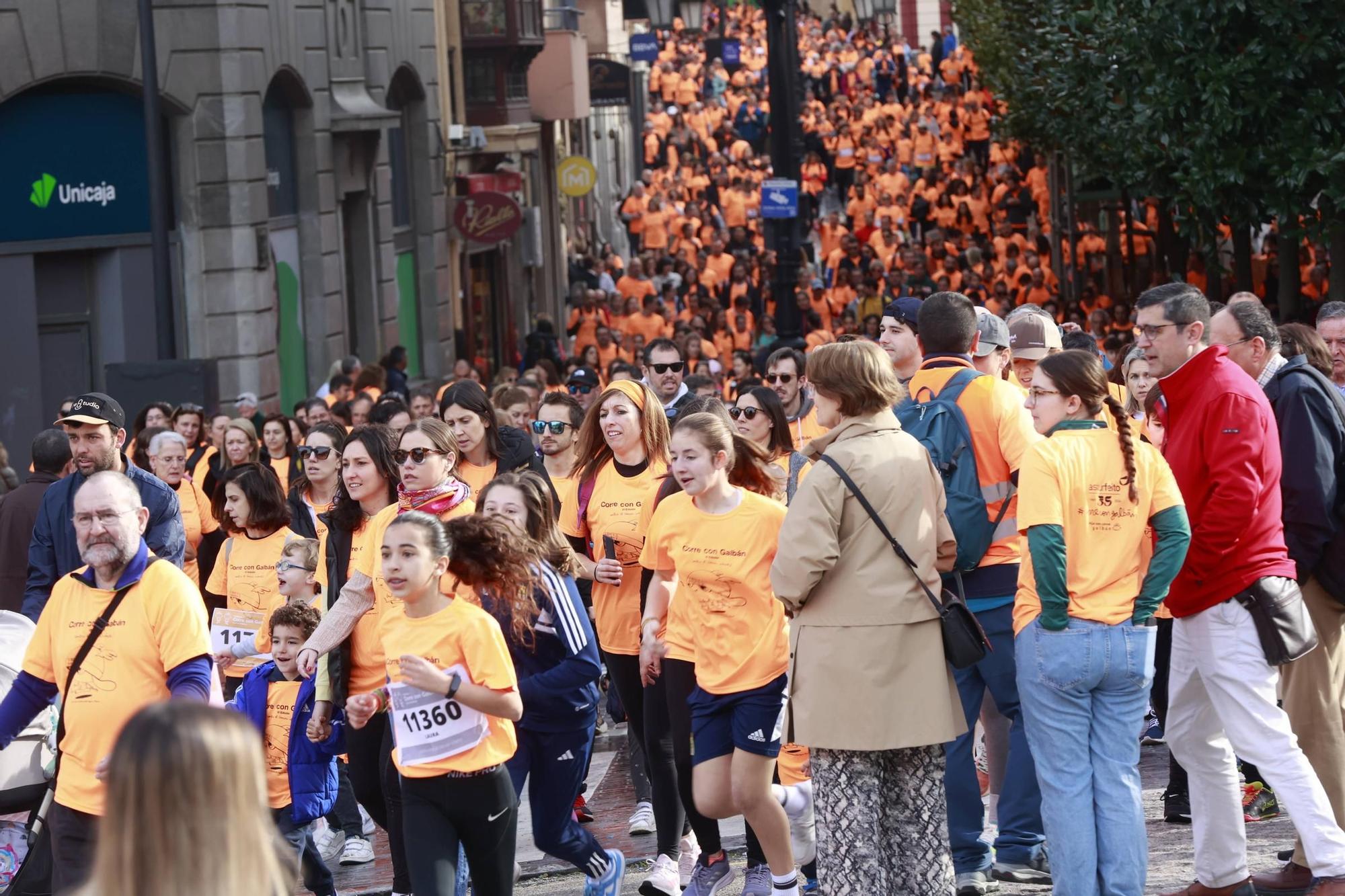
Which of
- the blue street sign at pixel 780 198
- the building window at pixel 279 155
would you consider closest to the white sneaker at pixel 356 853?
the blue street sign at pixel 780 198

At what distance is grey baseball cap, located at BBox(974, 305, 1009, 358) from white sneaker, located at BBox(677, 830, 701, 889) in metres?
2.15

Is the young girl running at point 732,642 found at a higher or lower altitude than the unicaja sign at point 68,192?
lower

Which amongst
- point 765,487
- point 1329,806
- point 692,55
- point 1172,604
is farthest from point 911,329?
point 692,55

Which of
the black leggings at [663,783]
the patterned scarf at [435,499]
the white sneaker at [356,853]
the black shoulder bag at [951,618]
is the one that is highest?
the patterned scarf at [435,499]

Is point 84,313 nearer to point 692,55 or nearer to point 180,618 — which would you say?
point 180,618

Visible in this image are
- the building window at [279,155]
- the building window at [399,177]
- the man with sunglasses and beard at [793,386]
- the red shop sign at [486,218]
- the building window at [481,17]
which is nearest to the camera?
the man with sunglasses and beard at [793,386]

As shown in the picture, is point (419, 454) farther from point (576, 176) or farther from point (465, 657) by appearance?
point (576, 176)

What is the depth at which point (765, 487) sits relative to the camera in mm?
7637

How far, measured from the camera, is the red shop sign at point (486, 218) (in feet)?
88.1

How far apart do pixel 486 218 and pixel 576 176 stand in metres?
4.22

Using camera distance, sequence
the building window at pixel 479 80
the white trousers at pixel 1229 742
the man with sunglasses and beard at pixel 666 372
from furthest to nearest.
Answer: the building window at pixel 479 80 → the man with sunglasses and beard at pixel 666 372 → the white trousers at pixel 1229 742

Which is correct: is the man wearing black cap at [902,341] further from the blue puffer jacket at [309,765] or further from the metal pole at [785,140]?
the metal pole at [785,140]

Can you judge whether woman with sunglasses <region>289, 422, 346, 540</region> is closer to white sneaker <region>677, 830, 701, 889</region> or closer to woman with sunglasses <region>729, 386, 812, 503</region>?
woman with sunglasses <region>729, 386, 812, 503</region>

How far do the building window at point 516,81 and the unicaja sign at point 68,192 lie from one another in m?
13.1
